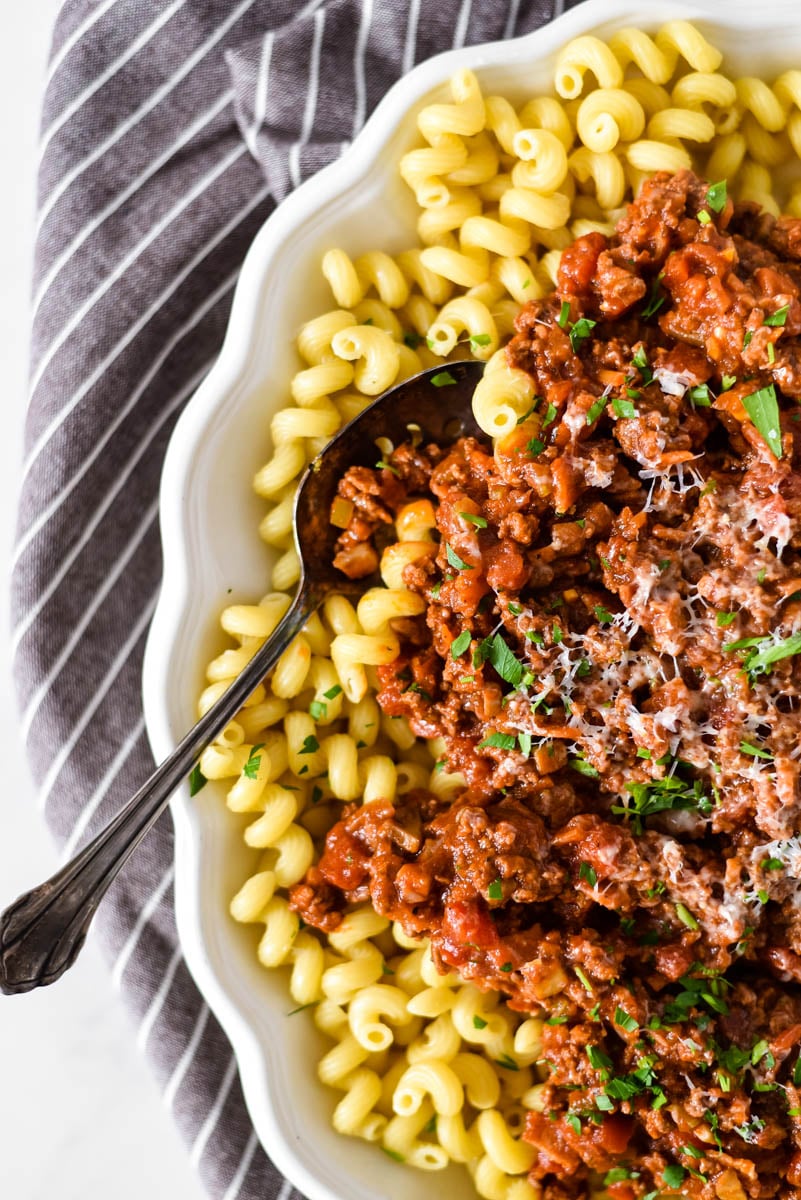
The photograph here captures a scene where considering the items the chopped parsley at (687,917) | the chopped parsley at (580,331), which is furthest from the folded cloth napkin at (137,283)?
the chopped parsley at (687,917)

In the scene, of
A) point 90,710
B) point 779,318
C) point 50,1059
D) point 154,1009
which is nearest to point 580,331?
point 779,318

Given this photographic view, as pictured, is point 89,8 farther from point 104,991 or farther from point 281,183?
point 104,991

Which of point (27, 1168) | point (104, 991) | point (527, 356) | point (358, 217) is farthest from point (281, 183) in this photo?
point (27, 1168)

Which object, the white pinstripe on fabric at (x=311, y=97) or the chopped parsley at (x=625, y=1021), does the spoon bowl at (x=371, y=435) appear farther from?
the chopped parsley at (x=625, y=1021)

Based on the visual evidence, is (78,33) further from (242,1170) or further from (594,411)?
(242,1170)

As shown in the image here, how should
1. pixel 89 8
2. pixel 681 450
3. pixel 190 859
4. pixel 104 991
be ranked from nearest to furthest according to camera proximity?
pixel 681 450 < pixel 190 859 < pixel 89 8 < pixel 104 991
